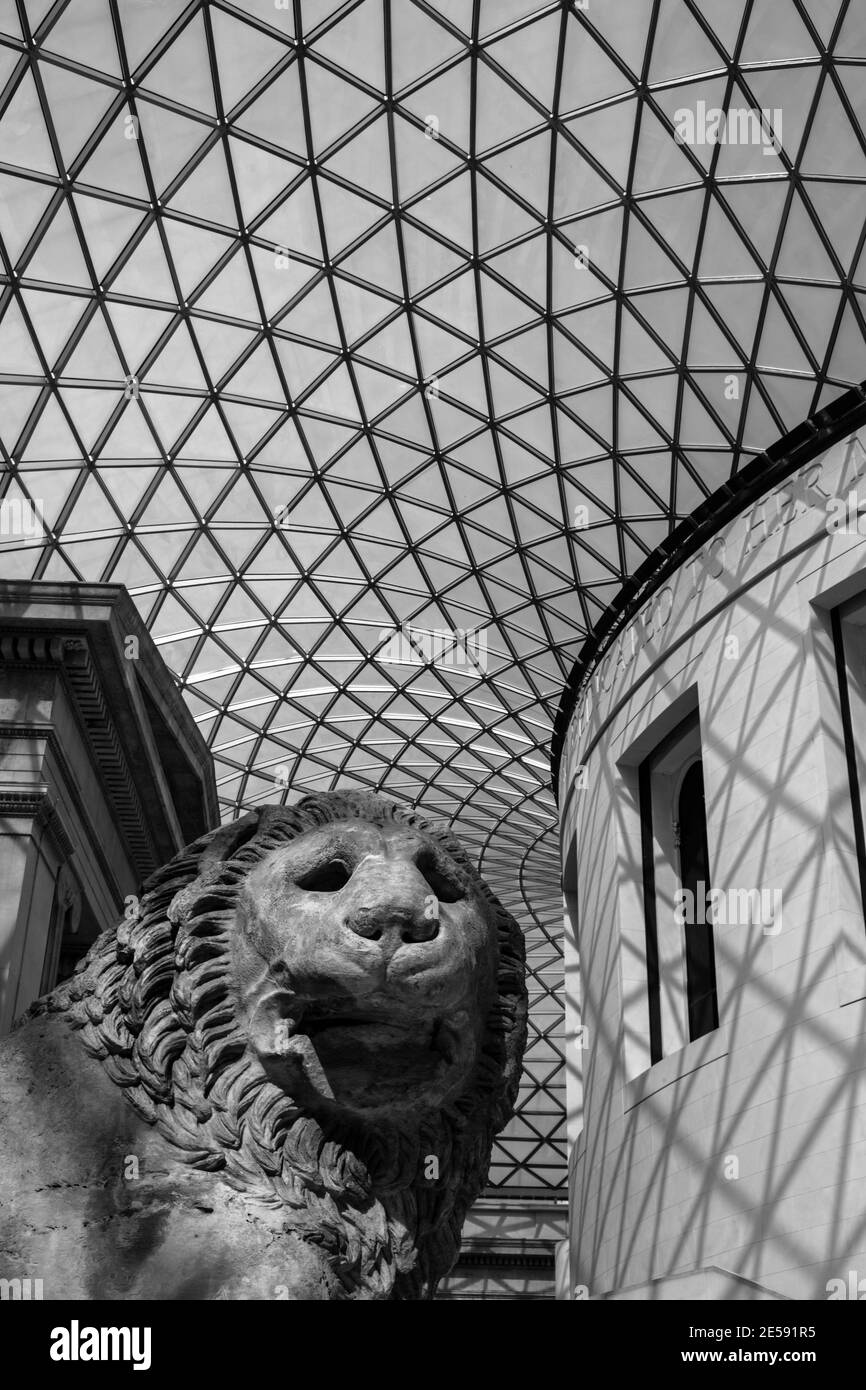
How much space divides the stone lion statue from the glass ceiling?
26.2m

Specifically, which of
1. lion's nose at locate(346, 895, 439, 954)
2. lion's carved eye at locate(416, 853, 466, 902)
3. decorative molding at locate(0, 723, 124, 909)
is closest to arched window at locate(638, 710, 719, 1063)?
decorative molding at locate(0, 723, 124, 909)

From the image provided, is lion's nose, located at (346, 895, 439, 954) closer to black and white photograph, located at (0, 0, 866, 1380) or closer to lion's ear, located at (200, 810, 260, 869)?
lion's ear, located at (200, 810, 260, 869)

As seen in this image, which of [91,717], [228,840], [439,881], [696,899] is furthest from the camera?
[696,899]

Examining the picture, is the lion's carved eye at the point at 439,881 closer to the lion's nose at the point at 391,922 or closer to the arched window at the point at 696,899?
the lion's nose at the point at 391,922

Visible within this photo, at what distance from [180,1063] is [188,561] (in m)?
37.1

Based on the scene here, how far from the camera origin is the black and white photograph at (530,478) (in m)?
22.2

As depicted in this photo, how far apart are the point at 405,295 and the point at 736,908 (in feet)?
59.9

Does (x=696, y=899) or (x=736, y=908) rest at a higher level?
(x=696, y=899)

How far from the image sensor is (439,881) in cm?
319

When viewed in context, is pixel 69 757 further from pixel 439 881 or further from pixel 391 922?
pixel 391 922

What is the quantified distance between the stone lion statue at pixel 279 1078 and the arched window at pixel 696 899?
2324cm

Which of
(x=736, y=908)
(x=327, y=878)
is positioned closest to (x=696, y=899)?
(x=736, y=908)

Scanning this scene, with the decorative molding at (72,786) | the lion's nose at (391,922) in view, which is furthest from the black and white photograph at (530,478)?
the lion's nose at (391,922)

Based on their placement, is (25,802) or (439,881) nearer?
(439,881)
